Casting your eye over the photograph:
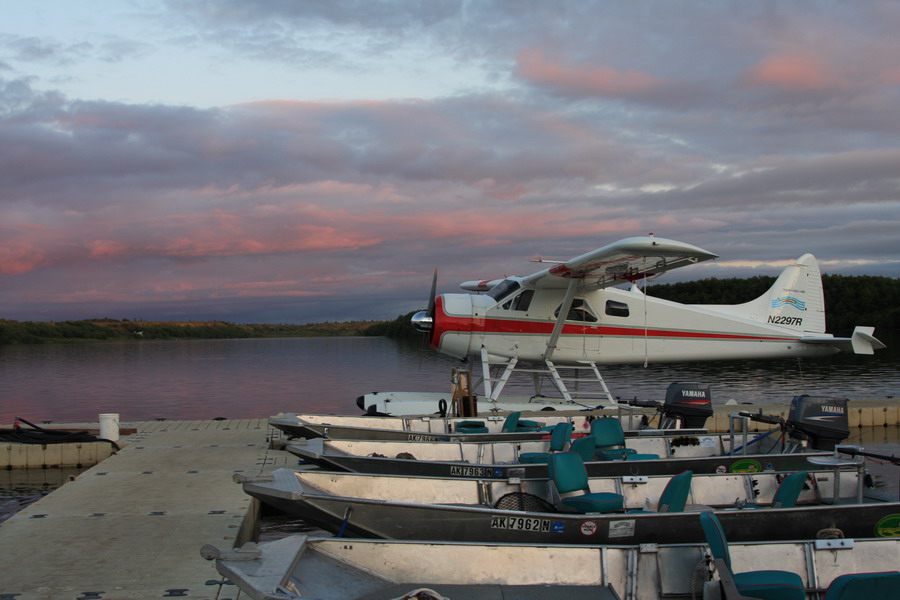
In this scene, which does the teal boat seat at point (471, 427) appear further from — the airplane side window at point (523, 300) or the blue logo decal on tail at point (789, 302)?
the blue logo decal on tail at point (789, 302)

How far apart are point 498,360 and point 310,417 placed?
20.0ft

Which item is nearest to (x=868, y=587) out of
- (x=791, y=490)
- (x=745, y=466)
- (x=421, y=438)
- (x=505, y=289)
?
(x=791, y=490)

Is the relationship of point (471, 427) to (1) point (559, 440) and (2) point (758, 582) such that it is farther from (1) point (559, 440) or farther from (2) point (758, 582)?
(2) point (758, 582)

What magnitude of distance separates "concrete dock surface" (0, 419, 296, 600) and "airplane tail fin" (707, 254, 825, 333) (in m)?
12.2

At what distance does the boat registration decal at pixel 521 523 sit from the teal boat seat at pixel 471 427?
5752mm

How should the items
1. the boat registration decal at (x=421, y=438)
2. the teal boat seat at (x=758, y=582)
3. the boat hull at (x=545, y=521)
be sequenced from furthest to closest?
the boat registration decal at (x=421, y=438), the boat hull at (x=545, y=521), the teal boat seat at (x=758, y=582)

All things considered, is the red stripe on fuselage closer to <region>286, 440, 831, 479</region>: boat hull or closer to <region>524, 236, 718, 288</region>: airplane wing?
<region>524, 236, 718, 288</region>: airplane wing

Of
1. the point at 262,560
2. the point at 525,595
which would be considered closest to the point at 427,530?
the point at 525,595

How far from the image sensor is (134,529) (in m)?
6.96

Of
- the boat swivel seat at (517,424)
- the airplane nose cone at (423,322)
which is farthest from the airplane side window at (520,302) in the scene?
the boat swivel seat at (517,424)

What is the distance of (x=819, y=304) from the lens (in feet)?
62.3

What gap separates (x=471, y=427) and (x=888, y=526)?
6555 mm

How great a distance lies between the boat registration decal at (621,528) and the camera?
5.53 m

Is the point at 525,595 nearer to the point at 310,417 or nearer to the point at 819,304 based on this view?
the point at 310,417
